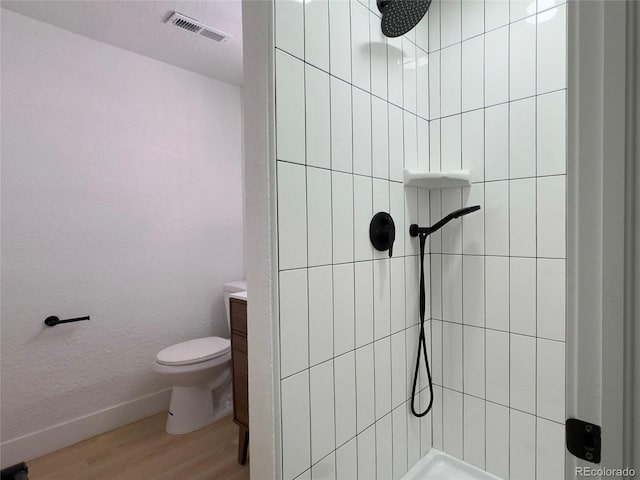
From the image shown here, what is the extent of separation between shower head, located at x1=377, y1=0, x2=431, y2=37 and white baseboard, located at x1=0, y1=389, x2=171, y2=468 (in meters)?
2.57

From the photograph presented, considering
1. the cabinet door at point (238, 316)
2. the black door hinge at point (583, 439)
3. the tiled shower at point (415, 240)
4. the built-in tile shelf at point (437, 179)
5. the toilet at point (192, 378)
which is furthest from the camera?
the toilet at point (192, 378)

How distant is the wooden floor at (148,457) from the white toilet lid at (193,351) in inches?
18.5

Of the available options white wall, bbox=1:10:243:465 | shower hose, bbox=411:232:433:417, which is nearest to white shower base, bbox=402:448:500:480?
shower hose, bbox=411:232:433:417

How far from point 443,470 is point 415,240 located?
1060 mm

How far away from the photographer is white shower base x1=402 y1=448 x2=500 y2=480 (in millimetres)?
1504

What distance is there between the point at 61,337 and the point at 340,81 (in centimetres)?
209

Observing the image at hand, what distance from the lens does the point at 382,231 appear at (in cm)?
133

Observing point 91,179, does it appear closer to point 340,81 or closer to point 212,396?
point 212,396

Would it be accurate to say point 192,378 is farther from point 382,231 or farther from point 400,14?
point 400,14

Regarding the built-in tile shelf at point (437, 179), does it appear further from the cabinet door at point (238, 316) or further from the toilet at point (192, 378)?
the toilet at point (192, 378)

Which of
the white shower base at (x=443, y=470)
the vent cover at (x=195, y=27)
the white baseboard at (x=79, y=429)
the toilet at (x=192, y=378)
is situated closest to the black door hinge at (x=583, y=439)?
the white shower base at (x=443, y=470)

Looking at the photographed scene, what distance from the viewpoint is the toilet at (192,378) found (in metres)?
2.03

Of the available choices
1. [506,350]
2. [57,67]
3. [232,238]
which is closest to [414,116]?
[506,350]

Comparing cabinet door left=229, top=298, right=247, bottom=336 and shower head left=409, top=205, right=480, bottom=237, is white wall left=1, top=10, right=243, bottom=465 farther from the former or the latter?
shower head left=409, top=205, right=480, bottom=237
